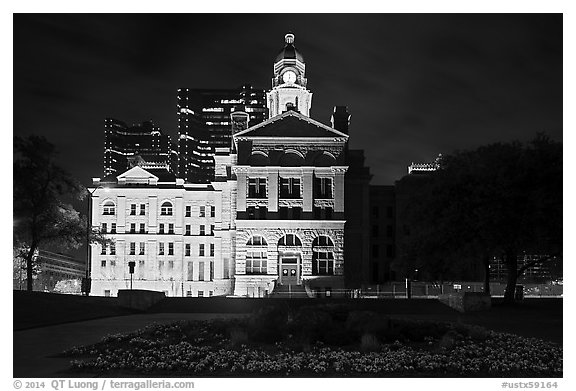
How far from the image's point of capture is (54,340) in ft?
81.5

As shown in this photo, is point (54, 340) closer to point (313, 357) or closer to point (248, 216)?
point (313, 357)

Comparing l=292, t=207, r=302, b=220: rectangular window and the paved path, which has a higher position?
l=292, t=207, r=302, b=220: rectangular window

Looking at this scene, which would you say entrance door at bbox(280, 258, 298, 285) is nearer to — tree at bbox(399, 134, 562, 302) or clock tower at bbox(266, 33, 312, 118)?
clock tower at bbox(266, 33, 312, 118)

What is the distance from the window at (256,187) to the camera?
81.4 meters

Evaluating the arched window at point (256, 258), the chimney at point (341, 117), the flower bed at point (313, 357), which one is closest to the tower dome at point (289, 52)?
the chimney at point (341, 117)

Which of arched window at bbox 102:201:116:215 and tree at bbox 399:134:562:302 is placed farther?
arched window at bbox 102:201:116:215

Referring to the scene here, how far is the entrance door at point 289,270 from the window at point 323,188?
7.77 m

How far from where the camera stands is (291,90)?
96.2 m

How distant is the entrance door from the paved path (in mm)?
43961

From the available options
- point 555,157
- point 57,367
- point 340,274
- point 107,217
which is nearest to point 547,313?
point 555,157

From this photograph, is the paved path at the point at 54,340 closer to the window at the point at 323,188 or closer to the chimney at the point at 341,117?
the window at the point at 323,188

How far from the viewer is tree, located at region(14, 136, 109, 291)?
144 feet

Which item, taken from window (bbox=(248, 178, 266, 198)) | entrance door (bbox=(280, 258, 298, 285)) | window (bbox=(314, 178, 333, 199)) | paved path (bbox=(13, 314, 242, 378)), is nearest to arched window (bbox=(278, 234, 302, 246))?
entrance door (bbox=(280, 258, 298, 285))
